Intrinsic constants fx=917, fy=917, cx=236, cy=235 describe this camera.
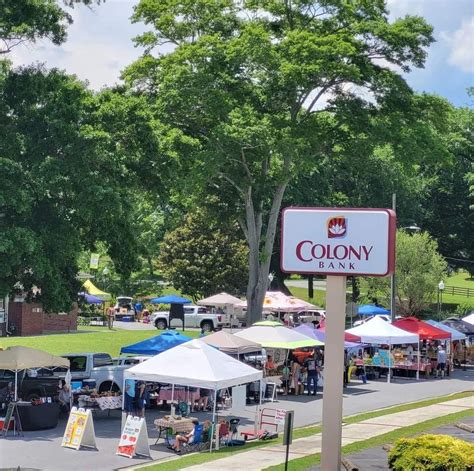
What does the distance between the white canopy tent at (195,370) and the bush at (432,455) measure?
632cm

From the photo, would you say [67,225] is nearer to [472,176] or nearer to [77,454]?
[77,454]

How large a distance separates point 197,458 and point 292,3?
3100 centimetres

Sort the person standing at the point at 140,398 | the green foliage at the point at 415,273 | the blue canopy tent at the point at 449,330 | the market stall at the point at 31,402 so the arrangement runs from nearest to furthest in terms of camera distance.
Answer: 1. the market stall at the point at 31,402
2. the person standing at the point at 140,398
3. the blue canopy tent at the point at 449,330
4. the green foliage at the point at 415,273

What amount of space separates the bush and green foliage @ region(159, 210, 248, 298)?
2007 inches

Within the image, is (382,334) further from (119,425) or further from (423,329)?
(119,425)

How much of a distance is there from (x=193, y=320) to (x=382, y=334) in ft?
79.2

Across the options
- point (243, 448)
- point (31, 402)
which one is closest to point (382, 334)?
point (243, 448)

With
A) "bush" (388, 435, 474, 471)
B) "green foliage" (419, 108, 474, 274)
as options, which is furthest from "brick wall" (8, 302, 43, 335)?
"green foliage" (419, 108, 474, 274)

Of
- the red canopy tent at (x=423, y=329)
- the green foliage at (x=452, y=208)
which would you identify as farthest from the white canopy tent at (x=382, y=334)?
the green foliage at (x=452, y=208)

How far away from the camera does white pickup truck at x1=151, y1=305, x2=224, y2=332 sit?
5791 centimetres

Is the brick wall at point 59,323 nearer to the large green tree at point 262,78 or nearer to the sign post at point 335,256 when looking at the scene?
the large green tree at point 262,78

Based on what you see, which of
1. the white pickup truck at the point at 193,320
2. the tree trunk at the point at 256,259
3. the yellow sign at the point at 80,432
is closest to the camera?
the yellow sign at the point at 80,432

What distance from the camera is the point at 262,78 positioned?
1743 inches

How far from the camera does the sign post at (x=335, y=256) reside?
52.3 feet
